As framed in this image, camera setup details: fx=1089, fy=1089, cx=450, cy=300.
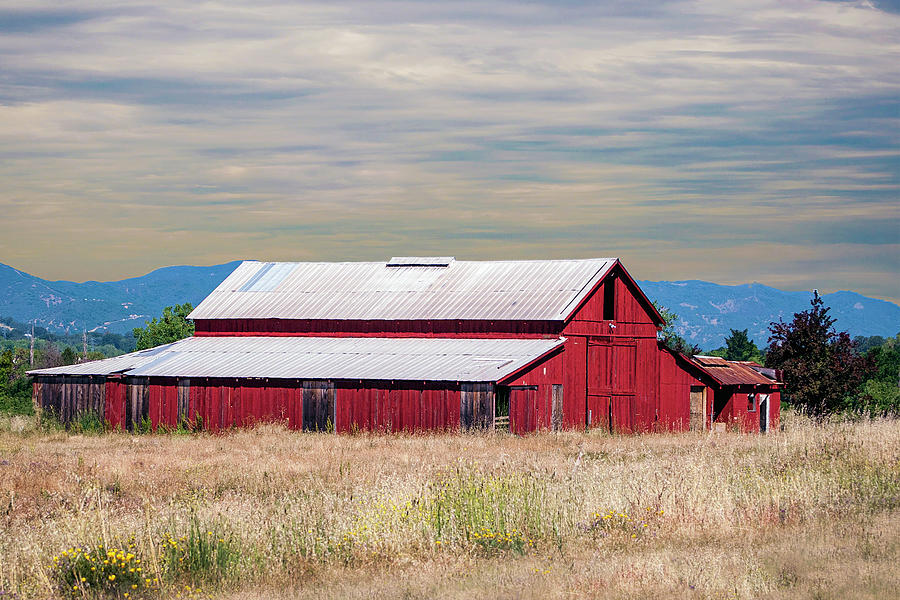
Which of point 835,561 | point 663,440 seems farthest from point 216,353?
point 835,561

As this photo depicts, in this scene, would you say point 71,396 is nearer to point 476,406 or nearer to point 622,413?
point 476,406

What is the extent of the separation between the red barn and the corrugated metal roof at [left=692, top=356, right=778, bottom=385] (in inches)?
44.9

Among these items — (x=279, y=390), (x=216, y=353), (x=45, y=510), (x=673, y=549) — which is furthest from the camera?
(x=216, y=353)

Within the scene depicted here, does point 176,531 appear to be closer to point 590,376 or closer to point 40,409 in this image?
point 590,376

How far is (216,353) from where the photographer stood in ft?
166

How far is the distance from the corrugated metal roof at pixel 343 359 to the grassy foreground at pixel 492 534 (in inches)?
782

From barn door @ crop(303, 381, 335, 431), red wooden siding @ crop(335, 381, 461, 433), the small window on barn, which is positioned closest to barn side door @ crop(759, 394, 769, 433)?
the small window on barn

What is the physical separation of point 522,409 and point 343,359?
9.18 m

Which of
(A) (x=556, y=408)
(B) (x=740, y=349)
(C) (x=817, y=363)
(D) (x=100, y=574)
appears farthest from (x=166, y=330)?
(D) (x=100, y=574)

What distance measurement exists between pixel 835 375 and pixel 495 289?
17827mm

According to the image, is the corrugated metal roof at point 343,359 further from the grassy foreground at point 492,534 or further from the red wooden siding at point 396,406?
the grassy foreground at point 492,534

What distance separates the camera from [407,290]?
53062 mm

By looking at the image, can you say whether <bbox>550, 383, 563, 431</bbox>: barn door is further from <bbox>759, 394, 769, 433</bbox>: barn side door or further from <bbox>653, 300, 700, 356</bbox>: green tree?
<bbox>653, 300, 700, 356</bbox>: green tree

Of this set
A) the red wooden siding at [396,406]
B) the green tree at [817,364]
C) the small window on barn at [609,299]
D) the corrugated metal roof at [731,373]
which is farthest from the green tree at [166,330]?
the green tree at [817,364]
